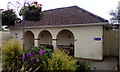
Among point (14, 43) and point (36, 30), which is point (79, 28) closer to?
point (36, 30)

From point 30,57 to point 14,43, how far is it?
4.54ft

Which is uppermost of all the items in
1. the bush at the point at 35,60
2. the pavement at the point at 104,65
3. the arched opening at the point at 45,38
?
the arched opening at the point at 45,38

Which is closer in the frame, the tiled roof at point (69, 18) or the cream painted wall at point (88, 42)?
the cream painted wall at point (88, 42)

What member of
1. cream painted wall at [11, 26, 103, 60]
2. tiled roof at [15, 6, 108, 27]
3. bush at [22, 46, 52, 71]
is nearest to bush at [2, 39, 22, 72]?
bush at [22, 46, 52, 71]

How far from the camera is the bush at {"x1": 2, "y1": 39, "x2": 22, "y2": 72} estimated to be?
613cm

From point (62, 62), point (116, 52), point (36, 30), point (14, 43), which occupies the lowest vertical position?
point (116, 52)

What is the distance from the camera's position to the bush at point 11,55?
6.13 meters

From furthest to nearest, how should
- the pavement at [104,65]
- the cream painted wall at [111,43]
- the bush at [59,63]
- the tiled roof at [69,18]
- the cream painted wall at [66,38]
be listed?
1. the cream painted wall at [66,38]
2. the cream painted wall at [111,43]
3. the tiled roof at [69,18]
4. the pavement at [104,65]
5. the bush at [59,63]

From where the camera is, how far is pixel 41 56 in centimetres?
585

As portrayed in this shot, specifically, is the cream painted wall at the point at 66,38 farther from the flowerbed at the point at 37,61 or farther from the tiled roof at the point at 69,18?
the flowerbed at the point at 37,61

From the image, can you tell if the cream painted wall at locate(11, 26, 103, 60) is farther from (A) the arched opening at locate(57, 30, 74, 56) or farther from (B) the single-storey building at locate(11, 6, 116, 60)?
(A) the arched opening at locate(57, 30, 74, 56)

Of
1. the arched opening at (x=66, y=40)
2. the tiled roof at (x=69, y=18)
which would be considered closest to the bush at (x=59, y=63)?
the tiled roof at (x=69, y=18)

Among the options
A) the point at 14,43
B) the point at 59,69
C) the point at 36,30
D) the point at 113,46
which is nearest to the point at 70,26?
the point at 36,30

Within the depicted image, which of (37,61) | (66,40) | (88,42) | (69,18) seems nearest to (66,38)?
(66,40)
